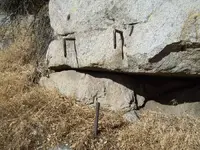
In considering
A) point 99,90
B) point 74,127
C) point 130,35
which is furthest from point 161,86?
point 74,127

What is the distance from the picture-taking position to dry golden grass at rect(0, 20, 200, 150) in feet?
10.4

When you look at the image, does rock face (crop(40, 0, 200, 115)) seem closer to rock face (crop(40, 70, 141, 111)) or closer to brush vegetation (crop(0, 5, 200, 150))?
rock face (crop(40, 70, 141, 111))

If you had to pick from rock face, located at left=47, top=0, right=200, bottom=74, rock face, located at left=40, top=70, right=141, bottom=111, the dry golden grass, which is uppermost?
rock face, located at left=47, top=0, right=200, bottom=74

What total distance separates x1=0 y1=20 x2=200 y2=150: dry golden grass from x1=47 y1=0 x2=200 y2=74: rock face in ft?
1.48

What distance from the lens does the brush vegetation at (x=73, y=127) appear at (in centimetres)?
318

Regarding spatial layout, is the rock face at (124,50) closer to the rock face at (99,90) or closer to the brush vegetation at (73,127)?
the rock face at (99,90)

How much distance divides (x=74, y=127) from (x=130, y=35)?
0.95 metres

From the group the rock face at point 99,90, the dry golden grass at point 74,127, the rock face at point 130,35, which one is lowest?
the dry golden grass at point 74,127

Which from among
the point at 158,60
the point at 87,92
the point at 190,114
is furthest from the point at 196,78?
the point at 87,92

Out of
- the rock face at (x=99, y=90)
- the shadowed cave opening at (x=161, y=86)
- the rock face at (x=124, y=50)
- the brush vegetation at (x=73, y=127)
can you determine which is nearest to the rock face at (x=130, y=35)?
the rock face at (x=124, y=50)

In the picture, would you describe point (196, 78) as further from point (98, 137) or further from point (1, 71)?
point (1, 71)

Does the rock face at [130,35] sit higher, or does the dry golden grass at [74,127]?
the rock face at [130,35]

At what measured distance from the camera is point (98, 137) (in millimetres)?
3326

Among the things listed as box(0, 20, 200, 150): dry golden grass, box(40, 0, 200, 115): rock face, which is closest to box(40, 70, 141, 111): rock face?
box(40, 0, 200, 115): rock face
